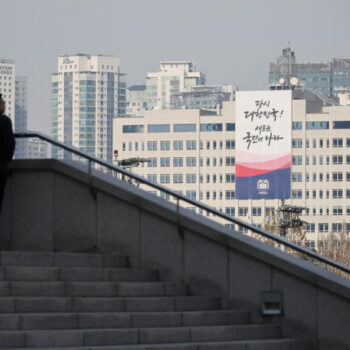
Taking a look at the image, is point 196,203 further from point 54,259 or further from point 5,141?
point 5,141

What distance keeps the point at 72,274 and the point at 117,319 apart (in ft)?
2.89

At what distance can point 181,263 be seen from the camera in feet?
45.2

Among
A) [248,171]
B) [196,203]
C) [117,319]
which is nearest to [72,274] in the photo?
[117,319]

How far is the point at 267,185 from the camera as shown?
193500mm

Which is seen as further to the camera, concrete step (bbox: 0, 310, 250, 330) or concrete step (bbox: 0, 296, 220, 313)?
concrete step (bbox: 0, 296, 220, 313)

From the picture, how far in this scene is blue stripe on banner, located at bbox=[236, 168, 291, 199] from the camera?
193500mm

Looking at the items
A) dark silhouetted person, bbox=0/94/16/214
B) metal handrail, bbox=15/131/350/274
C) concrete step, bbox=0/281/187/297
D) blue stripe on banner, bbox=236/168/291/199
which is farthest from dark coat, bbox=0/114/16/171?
blue stripe on banner, bbox=236/168/291/199

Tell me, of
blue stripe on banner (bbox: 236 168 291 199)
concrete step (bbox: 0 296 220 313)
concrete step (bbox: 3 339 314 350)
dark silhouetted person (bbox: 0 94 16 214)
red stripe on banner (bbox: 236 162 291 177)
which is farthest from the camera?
red stripe on banner (bbox: 236 162 291 177)

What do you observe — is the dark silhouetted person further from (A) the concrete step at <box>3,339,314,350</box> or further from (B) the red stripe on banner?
(B) the red stripe on banner

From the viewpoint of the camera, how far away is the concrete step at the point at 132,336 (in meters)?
11.6

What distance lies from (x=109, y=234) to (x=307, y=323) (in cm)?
247

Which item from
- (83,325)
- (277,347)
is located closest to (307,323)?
(277,347)

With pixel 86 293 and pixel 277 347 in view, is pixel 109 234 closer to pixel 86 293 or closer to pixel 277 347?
pixel 86 293

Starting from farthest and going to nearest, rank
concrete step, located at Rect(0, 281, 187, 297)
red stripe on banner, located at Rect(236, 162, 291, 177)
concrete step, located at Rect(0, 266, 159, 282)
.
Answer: red stripe on banner, located at Rect(236, 162, 291, 177) < concrete step, located at Rect(0, 266, 159, 282) < concrete step, located at Rect(0, 281, 187, 297)
